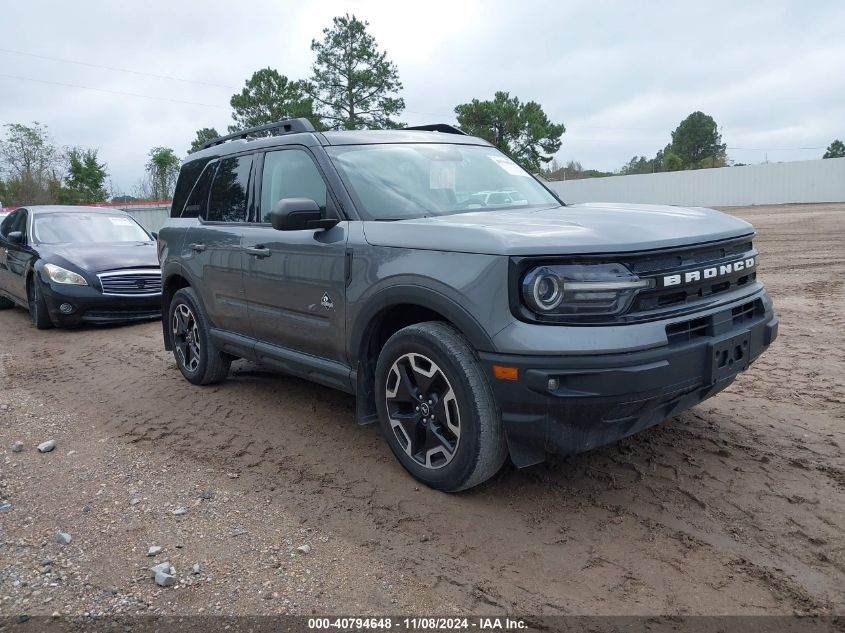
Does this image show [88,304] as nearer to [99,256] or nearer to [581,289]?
[99,256]

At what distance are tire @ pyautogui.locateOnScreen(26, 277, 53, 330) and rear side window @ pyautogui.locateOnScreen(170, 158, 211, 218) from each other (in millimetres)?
3909

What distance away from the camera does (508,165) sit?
4.76m

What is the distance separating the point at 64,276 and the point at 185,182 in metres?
3.81

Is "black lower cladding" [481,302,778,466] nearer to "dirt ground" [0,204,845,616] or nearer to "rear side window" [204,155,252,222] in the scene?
"dirt ground" [0,204,845,616]

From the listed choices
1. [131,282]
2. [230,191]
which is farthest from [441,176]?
[131,282]

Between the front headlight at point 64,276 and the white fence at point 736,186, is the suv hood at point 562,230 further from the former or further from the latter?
the white fence at point 736,186

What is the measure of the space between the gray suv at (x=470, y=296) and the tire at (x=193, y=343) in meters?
0.56

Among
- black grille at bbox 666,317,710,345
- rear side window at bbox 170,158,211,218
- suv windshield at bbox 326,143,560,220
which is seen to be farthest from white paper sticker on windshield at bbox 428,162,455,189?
rear side window at bbox 170,158,211,218

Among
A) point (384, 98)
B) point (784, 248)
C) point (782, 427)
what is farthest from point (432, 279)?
point (384, 98)

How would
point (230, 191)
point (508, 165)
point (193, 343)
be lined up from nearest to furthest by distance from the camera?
1. point (508, 165)
2. point (230, 191)
3. point (193, 343)

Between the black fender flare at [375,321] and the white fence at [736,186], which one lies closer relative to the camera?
the black fender flare at [375,321]

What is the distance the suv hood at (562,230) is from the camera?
2.85 meters

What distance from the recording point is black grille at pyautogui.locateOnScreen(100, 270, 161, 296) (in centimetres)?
856

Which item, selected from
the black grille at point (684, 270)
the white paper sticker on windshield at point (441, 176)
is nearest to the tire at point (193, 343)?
the white paper sticker on windshield at point (441, 176)
